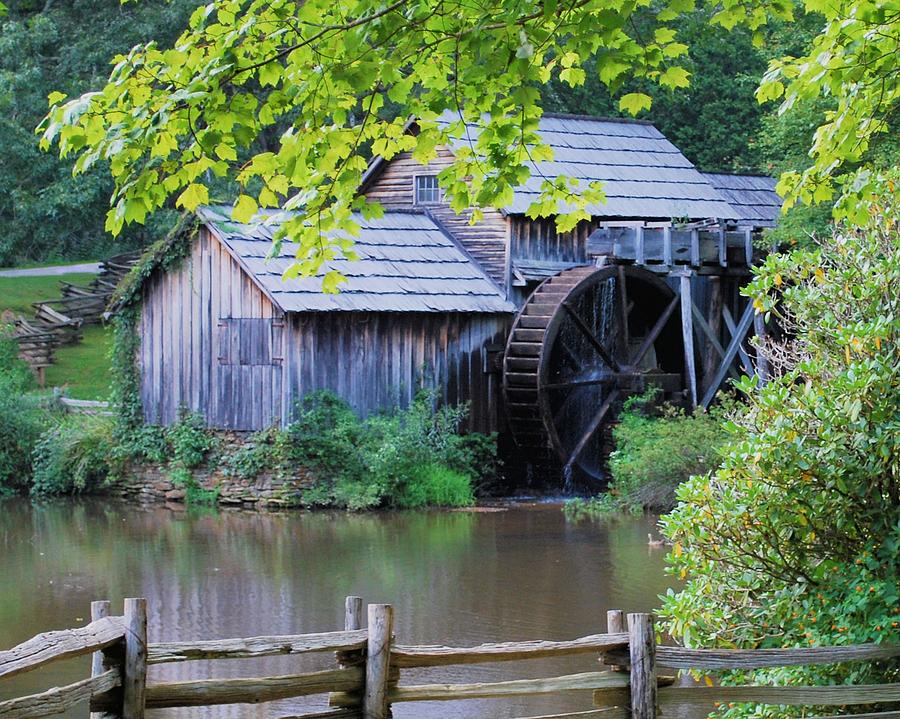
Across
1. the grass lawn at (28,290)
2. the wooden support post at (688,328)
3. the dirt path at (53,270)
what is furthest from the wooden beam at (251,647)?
the dirt path at (53,270)

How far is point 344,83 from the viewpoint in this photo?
734 centimetres

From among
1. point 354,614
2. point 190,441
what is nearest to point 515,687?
point 354,614

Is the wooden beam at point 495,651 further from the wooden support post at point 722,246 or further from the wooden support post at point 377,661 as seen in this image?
the wooden support post at point 722,246

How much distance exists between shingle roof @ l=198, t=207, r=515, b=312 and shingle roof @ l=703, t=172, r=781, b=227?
6.53 meters

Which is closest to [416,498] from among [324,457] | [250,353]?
[324,457]

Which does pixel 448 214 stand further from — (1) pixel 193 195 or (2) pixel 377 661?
(2) pixel 377 661

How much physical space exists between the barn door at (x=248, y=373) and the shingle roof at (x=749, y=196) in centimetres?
1045

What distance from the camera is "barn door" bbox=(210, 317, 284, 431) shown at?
2127 cm

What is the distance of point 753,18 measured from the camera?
8672mm

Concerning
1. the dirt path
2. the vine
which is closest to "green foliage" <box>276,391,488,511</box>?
the vine

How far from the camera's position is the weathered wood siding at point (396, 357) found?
2117 centimetres

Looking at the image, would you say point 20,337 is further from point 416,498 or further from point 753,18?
point 753,18

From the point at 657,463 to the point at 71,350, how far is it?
720 inches

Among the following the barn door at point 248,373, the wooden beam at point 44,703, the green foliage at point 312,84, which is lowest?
the wooden beam at point 44,703
